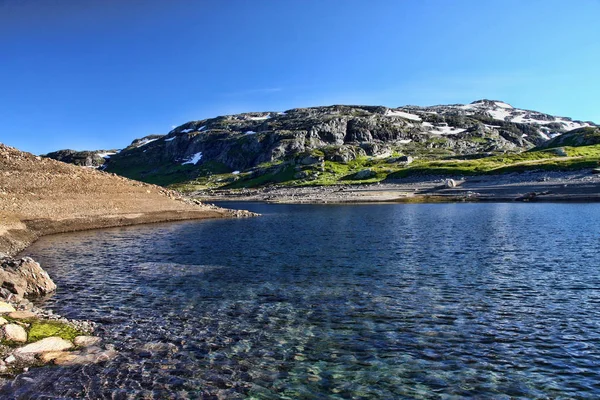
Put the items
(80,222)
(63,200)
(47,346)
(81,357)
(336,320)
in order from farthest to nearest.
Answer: (63,200) < (80,222) < (336,320) < (47,346) < (81,357)

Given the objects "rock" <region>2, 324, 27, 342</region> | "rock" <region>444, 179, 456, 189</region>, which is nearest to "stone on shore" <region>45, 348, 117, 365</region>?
"rock" <region>2, 324, 27, 342</region>

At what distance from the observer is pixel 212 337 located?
19.4 metres

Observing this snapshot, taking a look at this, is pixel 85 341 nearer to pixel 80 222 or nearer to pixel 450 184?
pixel 80 222

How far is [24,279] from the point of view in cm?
2606

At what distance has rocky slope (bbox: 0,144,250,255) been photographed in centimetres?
5678

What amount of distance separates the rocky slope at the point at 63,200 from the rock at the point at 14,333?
111 feet

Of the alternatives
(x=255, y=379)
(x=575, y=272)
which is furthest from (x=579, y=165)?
(x=255, y=379)

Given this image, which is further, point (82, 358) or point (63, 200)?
point (63, 200)

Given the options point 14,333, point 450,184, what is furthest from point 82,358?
point 450,184

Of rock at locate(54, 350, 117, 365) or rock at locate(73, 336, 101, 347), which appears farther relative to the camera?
rock at locate(73, 336, 101, 347)

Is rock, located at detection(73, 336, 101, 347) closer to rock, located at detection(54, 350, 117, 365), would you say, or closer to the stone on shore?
the stone on shore

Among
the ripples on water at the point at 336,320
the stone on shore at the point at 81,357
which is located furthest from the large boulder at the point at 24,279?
the stone on shore at the point at 81,357

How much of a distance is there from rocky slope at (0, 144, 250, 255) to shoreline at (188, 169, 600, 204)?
71.0 m

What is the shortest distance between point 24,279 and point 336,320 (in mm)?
20392
